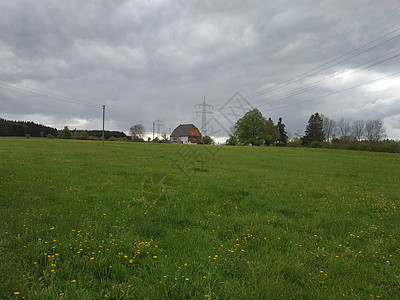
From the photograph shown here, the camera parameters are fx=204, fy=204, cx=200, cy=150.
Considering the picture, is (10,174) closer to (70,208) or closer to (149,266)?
(70,208)

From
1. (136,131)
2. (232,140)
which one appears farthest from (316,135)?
(136,131)

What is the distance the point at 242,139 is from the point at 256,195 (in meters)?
62.2

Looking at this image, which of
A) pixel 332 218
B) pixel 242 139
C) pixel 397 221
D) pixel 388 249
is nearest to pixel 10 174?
pixel 332 218

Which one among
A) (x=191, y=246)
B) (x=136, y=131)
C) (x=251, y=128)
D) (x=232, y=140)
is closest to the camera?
(x=191, y=246)

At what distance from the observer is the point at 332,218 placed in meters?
6.14

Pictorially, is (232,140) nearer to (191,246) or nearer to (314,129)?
A: (191,246)

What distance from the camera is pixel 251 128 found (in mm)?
65375

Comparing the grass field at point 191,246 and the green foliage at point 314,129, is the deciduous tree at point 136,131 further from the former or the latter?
the grass field at point 191,246

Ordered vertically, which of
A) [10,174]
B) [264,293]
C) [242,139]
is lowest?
[264,293]

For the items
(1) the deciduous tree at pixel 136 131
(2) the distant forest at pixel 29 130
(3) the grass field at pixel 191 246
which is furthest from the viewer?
(1) the deciduous tree at pixel 136 131

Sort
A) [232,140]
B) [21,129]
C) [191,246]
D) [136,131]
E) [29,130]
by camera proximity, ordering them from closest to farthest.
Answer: [191,246] < [232,140] < [21,129] < [29,130] < [136,131]

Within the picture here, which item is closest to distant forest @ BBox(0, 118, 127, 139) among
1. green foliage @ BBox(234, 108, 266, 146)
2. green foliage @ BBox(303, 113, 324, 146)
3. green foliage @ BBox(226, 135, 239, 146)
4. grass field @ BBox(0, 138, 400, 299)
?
green foliage @ BBox(234, 108, 266, 146)

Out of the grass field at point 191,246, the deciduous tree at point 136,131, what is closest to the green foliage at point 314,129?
the grass field at point 191,246

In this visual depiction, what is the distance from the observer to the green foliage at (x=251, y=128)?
61.8 meters
